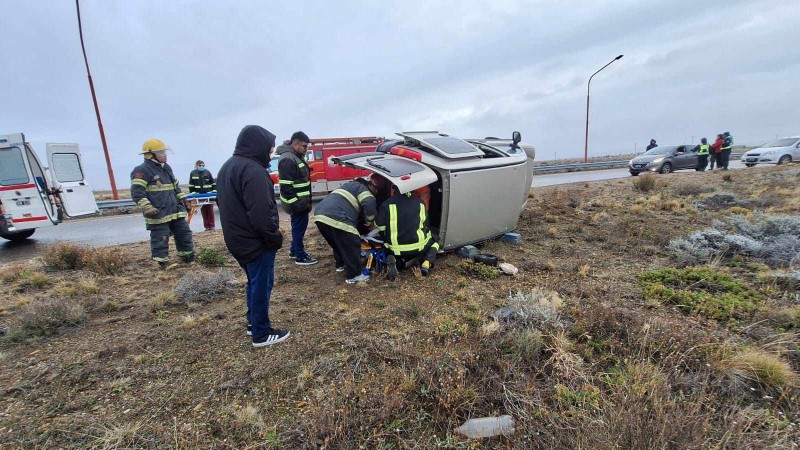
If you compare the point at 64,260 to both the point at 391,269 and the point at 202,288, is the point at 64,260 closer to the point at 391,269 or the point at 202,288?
the point at 202,288

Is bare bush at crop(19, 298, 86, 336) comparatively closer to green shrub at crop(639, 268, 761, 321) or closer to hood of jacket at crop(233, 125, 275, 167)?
hood of jacket at crop(233, 125, 275, 167)

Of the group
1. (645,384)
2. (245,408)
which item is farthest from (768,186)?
(245,408)

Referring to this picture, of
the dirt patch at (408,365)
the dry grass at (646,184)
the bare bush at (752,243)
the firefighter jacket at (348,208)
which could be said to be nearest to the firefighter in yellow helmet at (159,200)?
the dirt patch at (408,365)

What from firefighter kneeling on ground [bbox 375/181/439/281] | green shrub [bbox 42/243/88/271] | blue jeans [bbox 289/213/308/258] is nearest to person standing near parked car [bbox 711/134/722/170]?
firefighter kneeling on ground [bbox 375/181/439/281]

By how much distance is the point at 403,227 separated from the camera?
13.5 feet

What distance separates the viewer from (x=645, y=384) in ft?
6.58

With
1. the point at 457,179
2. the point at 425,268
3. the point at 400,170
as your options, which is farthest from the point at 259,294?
the point at 457,179

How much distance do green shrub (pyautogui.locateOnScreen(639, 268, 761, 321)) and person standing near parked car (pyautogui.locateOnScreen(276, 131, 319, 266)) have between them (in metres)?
4.10

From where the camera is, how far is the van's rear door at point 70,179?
26.8 feet

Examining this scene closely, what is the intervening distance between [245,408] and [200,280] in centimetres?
236

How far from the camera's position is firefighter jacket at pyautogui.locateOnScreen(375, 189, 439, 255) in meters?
4.12

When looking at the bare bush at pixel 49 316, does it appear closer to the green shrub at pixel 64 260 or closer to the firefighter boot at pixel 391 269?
the green shrub at pixel 64 260

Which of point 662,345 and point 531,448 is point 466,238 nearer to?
point 662,345

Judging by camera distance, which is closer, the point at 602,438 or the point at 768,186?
the point at 602,438
